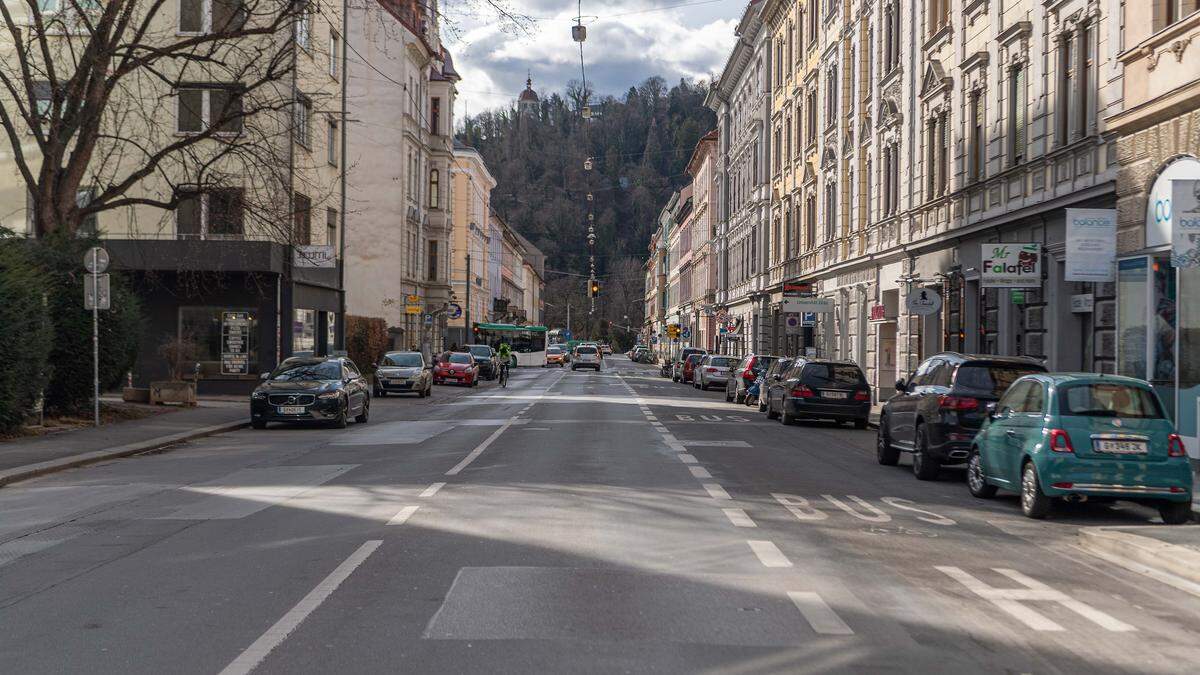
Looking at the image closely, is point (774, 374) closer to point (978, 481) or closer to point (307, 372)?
point (307, 372)

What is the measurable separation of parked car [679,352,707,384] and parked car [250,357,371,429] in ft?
103

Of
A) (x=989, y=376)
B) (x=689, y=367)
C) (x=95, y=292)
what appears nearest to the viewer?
(x=989, y=376)

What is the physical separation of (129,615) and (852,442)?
17407 mm

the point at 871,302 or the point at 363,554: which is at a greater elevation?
the point at 871,302

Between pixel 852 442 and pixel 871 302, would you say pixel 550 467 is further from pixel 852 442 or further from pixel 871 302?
pixel 871 302

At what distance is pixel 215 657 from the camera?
5773mm

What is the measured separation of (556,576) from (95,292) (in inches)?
604

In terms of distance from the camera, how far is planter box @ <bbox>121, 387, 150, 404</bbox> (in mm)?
27109

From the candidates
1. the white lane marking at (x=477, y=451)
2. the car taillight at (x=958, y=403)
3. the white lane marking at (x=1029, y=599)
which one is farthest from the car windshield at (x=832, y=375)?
the white lane marking at (x=1029, y=599)

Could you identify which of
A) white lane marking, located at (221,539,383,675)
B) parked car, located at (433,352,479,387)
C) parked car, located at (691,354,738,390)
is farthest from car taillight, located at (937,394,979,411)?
parked car, located at (433,352,479,387)

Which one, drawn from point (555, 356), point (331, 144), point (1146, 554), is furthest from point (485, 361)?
point (1146, 554)

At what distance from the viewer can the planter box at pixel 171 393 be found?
1086 inches

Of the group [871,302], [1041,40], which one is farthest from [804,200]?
[1041,40]

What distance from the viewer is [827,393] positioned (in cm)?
2644
